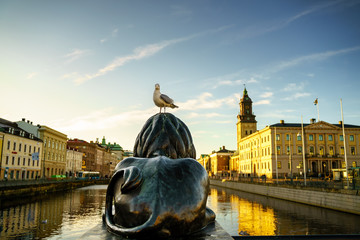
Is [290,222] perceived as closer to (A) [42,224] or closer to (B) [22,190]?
(A) [42,224]

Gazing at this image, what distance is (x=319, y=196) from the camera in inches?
1246

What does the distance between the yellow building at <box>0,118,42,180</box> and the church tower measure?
8115 cm

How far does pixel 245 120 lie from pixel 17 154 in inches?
3610

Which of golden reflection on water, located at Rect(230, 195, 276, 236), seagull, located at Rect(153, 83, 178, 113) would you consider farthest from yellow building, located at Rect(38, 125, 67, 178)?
seagull, located at Rect(153, 83, 178, 113)

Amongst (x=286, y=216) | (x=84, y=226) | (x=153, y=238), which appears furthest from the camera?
(x=286, y=216)

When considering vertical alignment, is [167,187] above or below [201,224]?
above

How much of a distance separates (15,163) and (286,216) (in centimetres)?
5121

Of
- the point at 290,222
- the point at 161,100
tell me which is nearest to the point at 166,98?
the point at 161,100

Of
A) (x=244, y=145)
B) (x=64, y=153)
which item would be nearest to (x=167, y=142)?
(x=64, y=153)

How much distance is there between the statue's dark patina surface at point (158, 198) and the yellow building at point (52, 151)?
7069cm

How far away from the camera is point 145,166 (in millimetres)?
4801

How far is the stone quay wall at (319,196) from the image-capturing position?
2581 centimetres

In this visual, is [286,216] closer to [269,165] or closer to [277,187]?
[277,187]

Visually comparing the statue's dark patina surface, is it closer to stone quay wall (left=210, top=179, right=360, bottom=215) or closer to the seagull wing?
the seagull wing
